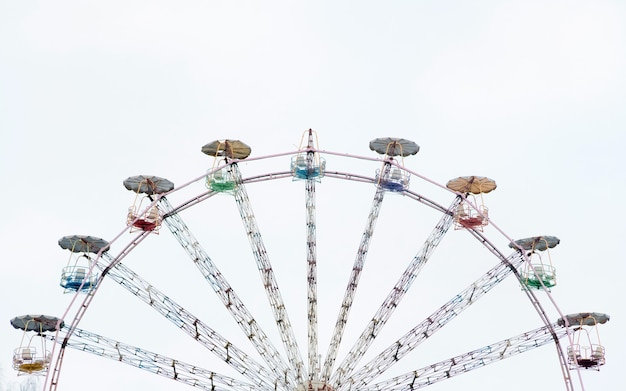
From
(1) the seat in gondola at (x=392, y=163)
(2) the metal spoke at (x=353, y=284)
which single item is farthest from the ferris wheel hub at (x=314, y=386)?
(1) the seat in gondola at (x=392, y=163)

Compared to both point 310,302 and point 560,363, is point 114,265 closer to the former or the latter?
point 310,302

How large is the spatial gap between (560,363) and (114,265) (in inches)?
981

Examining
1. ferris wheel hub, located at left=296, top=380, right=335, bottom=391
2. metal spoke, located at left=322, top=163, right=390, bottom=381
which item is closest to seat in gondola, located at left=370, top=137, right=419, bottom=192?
metal spoke, located at left=322, top=163, right=390, bottom=381

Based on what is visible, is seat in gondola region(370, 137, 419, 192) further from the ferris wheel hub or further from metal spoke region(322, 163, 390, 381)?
the ferris wheel hub

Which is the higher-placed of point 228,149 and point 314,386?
point 228,149

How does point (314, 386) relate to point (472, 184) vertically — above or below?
below

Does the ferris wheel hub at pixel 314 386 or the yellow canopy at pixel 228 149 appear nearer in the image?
the ferris wheel hub at pixel 314 386

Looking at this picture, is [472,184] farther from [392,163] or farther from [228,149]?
[228,149]

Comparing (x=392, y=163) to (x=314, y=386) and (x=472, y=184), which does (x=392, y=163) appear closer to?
(x=472, y=184)

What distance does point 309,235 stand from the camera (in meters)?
50.1

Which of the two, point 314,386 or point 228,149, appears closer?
point 314,386

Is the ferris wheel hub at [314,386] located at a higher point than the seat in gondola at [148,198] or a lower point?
lower

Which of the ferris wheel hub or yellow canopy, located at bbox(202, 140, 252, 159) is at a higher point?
yellow canopy, located at bbox(202, 140, 252, 159)

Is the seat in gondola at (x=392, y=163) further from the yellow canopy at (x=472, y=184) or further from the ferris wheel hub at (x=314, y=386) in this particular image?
the ferris wheel hub at (x=314, y=386)
